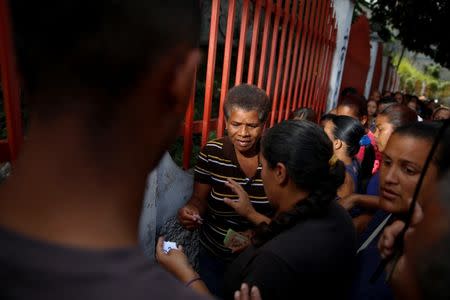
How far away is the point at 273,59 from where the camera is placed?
3078 mm

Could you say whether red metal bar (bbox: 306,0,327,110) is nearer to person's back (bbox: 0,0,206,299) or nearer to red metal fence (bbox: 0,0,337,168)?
red metal fence (bbox: 0,0,337,168)

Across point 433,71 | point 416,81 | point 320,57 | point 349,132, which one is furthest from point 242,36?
point 433,71

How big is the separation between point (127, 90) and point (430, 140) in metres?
1.40

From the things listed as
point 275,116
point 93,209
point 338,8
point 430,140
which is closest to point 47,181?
point 93,209

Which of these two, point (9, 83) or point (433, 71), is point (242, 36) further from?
point (433, 71)

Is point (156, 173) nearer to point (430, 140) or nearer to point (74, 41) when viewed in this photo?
point (430, 140)

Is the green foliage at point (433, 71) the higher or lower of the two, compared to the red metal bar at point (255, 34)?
lower

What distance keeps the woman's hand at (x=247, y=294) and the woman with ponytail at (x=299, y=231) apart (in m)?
0.03

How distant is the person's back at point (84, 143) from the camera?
0.47m

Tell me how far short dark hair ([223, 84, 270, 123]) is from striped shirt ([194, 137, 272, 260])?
0.22m

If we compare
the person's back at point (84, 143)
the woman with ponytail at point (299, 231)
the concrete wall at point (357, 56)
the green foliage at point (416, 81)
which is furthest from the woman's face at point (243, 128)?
the green foliage at point (416, 81)

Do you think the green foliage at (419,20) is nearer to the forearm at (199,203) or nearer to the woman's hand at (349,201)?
the woman's hand at (349,201)

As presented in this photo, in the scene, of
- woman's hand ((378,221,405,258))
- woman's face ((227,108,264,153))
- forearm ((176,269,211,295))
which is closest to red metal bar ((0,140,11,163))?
forearm ((176,269,211,295))

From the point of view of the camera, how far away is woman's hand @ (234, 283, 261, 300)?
106 centimetres
